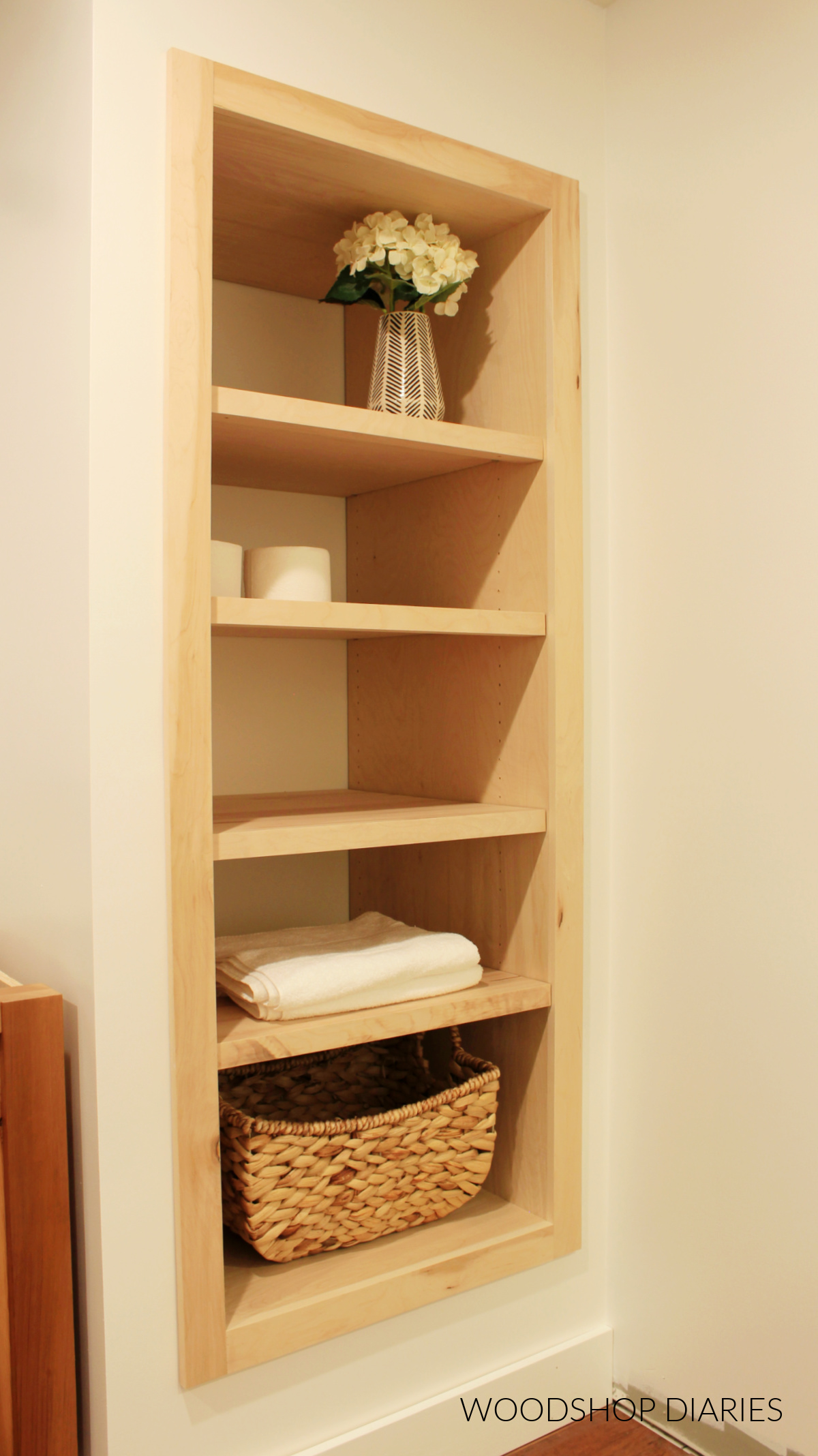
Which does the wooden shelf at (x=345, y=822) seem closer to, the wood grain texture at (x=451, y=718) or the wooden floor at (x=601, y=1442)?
the wood grain texture at (x=451, y=718)

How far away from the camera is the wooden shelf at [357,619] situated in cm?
108

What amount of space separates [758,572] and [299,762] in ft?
2.55

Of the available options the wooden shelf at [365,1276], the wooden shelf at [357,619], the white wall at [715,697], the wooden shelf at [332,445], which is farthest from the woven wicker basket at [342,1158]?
the wooden shelf at [332,445]

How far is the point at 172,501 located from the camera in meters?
1.04

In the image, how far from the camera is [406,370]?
1.31m

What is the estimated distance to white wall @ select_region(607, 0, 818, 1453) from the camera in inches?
46.3

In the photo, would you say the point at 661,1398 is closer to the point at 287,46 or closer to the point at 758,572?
the point at 758,572

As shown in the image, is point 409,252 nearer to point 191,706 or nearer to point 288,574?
point 288,574

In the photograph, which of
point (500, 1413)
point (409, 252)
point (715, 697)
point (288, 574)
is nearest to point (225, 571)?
point (288, 574)

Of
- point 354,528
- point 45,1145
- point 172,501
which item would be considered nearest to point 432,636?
point 354,528

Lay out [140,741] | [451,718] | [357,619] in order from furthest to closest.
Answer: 1. [451,718]
2. [357,619]
3. [140,741]

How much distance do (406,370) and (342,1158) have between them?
1.00 meters

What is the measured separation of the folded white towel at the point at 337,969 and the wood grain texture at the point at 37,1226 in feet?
0.74

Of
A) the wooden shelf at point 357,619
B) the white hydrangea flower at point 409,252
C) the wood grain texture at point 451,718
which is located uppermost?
the white hydrangea flower at point 409,252
